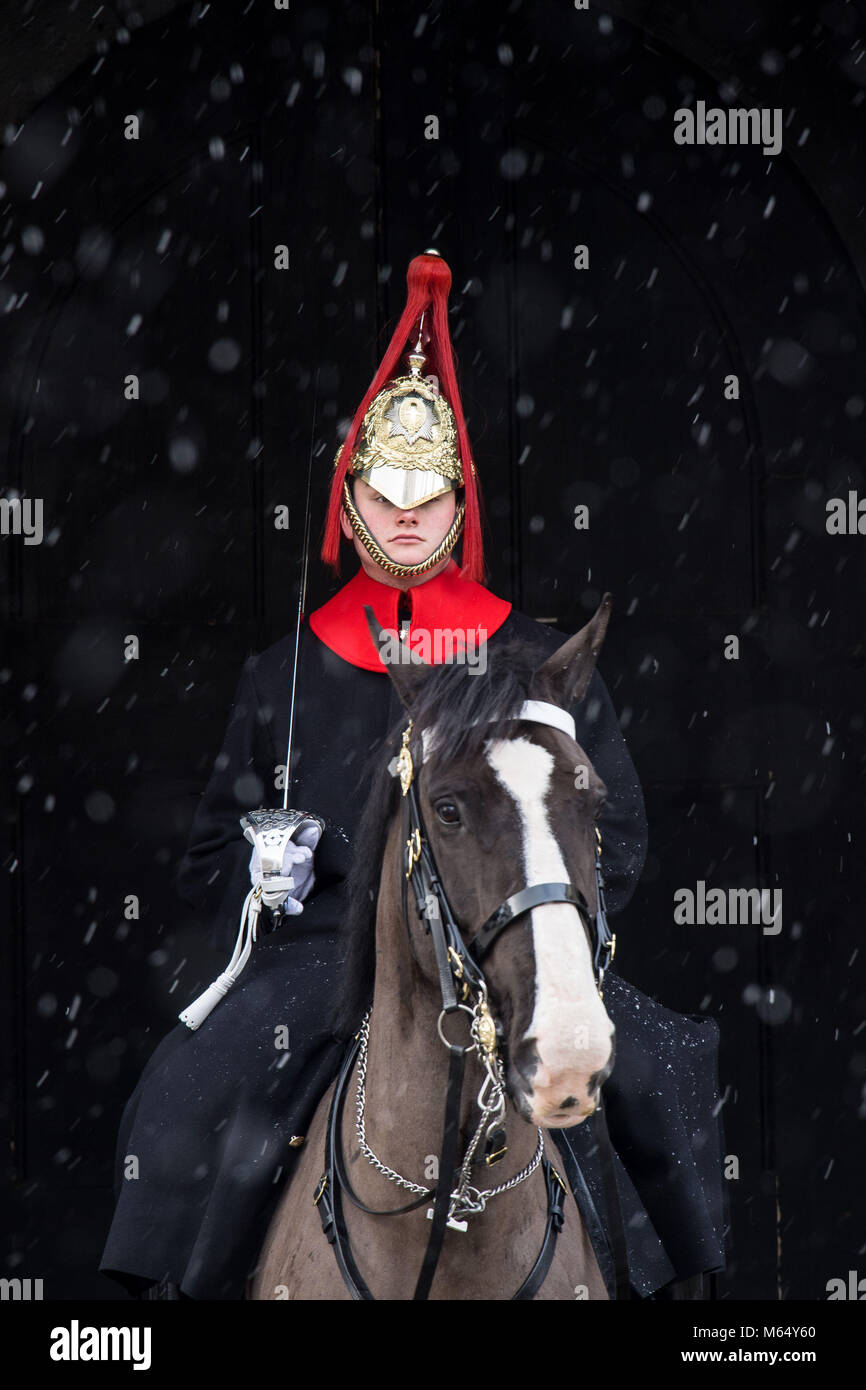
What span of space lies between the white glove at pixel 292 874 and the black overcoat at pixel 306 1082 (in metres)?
0.13

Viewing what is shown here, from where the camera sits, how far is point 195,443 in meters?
4.59

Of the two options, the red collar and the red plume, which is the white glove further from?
the red plume

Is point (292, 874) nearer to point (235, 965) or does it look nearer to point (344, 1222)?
point (235, 965)

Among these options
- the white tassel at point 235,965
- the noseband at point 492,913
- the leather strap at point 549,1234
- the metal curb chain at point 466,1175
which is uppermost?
the noseband at point 492,913

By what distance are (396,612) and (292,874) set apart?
69 centimetres

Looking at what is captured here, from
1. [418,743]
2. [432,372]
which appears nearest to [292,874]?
[418,743]

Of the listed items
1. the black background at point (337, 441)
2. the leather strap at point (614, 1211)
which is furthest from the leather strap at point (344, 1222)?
the black background at point (337, 441)

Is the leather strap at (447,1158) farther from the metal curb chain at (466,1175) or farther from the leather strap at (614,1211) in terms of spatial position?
the leather strap at (614,1211)

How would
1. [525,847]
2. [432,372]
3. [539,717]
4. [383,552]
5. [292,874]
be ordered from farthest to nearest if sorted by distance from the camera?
[432,372] < [383,552] < [292,874] < [539,717] < [525,847]

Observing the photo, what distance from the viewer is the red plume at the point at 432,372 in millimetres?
3330

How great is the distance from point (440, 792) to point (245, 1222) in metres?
1.06

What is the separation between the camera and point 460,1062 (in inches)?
85.4

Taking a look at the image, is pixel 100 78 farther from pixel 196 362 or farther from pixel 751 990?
pixel 751 990
